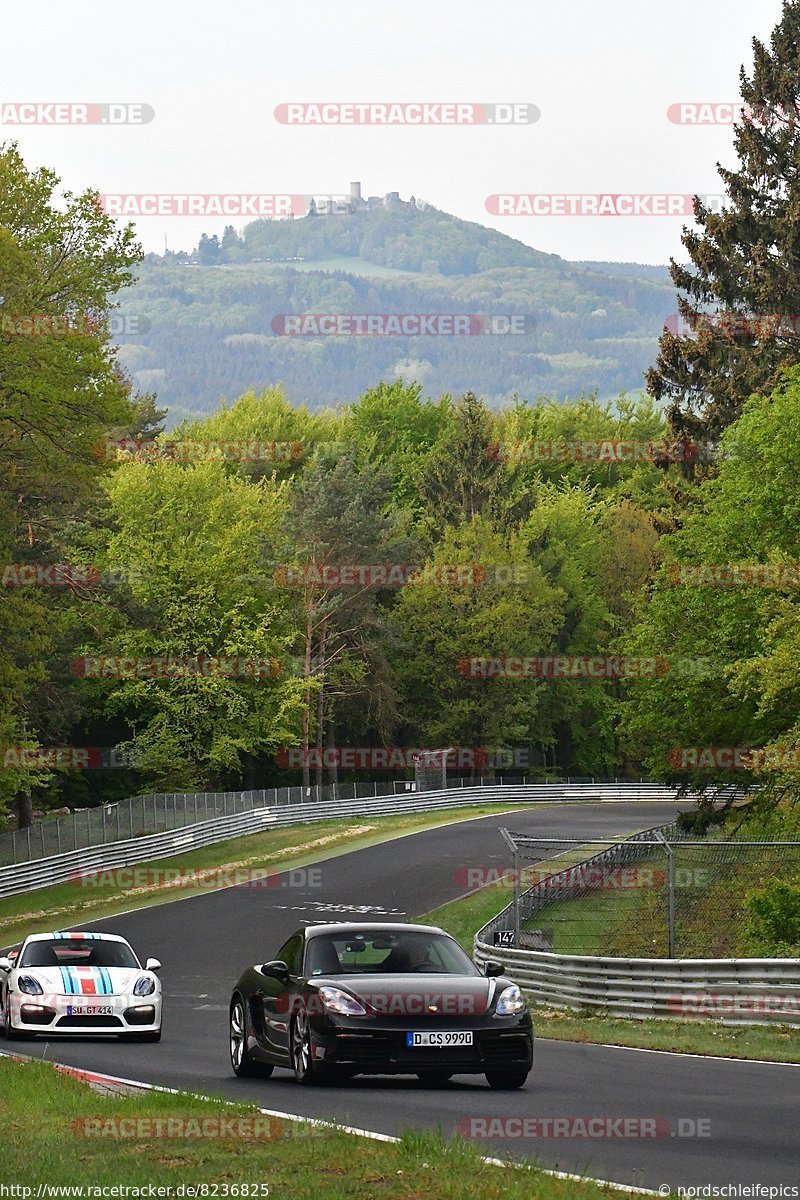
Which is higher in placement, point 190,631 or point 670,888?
point 190,631

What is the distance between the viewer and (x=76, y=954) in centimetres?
2152

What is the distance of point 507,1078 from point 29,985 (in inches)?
330

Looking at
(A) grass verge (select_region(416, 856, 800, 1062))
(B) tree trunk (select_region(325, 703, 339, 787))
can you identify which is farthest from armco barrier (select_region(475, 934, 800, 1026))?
(B) tree trunk (select_region(325, 703, 339, 787))

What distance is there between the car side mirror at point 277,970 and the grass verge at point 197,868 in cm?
2672

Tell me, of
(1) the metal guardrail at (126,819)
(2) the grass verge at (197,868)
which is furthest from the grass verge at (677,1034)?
Answer: (1) the metal guardrail at (126,819)

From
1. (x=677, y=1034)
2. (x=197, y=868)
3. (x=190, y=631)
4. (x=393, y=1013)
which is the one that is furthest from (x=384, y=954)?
(x=190, y=631)

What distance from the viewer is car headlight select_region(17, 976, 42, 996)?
2050cm

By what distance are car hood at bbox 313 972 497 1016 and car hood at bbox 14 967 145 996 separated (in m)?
6.96

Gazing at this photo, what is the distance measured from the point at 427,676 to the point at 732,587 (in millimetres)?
49172

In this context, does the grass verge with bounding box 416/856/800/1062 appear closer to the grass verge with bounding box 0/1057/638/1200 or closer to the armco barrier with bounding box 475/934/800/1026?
the armco barrier with bounding box 475/934/800/1026

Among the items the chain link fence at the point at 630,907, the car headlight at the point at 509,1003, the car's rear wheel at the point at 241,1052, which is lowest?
the chain link fence at the point at 630,907

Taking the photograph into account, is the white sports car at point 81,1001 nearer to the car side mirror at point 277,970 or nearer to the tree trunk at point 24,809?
the car side mirror at point 277,970

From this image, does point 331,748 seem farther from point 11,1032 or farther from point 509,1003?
point 509,1003

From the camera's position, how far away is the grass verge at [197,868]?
45.1m
